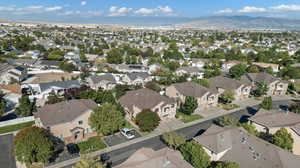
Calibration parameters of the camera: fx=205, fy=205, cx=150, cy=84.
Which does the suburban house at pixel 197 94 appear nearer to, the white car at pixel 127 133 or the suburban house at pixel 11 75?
the white car at pixel 127 133

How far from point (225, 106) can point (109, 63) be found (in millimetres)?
55867

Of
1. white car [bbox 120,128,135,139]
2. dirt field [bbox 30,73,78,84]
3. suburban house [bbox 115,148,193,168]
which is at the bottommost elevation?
white car [bbox 120,128,135,139]

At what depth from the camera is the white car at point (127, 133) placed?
104 ft

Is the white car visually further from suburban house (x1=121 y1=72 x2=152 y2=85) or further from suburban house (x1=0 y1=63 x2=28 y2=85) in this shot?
suburban house (x1=0 y1=63 x2=28 y2=85)

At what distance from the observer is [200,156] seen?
→ 22047 millimetres

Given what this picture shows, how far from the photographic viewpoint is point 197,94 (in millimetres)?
44719

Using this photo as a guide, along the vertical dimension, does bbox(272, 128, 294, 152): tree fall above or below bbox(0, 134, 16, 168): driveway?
above

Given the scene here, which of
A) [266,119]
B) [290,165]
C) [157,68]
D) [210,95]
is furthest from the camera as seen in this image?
[157,68]

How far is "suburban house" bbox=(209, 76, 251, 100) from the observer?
50.3 m

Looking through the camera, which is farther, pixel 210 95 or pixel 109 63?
pixel 109 63

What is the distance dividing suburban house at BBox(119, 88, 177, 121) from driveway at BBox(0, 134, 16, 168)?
18.6 meters

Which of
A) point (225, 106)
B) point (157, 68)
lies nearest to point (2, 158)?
point (225, 106)

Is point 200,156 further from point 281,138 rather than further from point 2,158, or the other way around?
point 2,158

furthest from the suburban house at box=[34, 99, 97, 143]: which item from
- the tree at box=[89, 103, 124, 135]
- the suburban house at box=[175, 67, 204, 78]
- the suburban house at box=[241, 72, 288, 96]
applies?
the suburban house at box=[175, 67, 204, 78]
